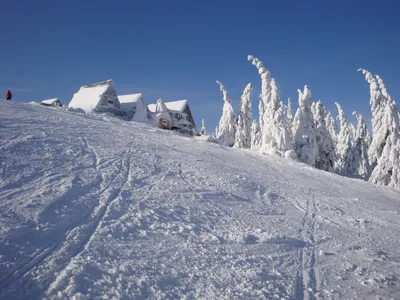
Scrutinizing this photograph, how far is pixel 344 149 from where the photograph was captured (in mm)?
43375

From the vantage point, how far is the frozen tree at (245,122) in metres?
39.9

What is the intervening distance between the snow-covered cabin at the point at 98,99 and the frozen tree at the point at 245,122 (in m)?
17.7

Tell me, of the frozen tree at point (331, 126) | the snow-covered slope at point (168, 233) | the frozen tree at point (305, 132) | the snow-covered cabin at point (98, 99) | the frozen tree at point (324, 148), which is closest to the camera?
the snow-covered slope at point (168, 233)

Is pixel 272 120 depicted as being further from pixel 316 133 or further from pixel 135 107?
pixel 135 107

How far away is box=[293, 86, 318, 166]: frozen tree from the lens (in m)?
31.7

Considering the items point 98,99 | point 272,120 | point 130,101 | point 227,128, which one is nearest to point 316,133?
point 272,120

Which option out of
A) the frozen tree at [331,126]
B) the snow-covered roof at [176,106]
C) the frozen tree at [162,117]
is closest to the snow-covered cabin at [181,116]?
the snow-covered roof at [176,106]

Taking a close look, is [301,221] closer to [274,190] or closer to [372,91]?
[274,190]

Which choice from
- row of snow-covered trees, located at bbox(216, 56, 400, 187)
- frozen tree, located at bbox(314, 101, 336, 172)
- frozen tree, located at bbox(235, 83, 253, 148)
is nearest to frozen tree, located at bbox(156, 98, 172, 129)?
row of snow-covered trees, located at bbox(216, 56, 400, 187)

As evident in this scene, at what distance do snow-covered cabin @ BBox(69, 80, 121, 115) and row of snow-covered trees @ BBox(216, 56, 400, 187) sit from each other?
15719mm

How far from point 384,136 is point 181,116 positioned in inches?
1230

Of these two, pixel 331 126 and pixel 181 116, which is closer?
pixel 181 116

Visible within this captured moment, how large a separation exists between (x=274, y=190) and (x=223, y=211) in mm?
4036

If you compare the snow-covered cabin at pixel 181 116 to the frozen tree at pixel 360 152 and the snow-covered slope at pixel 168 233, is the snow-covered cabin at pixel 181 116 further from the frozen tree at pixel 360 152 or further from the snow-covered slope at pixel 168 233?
the snow-covered slope at pixel 168 233
